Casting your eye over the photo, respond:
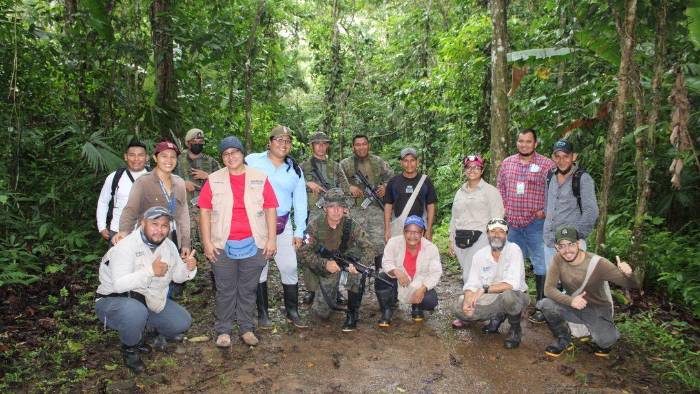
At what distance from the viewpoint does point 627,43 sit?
207 inches

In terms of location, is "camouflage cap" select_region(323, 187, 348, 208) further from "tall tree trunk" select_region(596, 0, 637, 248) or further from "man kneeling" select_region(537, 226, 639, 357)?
"tall tree trunk" select_region(596, 0, 637, 248)

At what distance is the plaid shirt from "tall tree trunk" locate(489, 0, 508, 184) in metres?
0.97

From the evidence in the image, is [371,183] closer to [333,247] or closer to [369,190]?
[369,190]

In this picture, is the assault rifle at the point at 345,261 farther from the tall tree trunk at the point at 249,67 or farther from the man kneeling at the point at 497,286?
the tall tree trunk at the point at 249,67

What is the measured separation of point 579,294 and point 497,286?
77 cm

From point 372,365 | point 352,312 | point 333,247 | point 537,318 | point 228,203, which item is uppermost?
point 228,203

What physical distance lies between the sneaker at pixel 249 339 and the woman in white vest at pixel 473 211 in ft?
7.35

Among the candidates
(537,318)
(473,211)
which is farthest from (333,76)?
(537,318)

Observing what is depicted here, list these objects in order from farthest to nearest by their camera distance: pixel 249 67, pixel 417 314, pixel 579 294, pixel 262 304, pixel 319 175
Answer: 1. pixel 249 67
2. pixel 319 175
3. pixel 417 314
4. pixel 262 304
5. pixel 579 294

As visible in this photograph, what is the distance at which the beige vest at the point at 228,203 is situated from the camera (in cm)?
473

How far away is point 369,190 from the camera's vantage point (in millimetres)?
6801

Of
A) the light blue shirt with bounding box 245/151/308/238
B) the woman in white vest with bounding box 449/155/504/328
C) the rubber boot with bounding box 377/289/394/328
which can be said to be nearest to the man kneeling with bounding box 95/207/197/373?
the light blue shirt with bounding box 245/151/308/238

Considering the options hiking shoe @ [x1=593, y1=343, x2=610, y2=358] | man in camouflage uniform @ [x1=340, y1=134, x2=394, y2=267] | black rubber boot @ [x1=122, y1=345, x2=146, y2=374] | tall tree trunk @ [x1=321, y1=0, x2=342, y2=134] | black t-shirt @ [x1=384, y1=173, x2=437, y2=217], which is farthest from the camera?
tall tree trunk @ [x1=321, y1=0, x2=342, y2=134]

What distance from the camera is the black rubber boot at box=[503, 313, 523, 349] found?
494 cm
